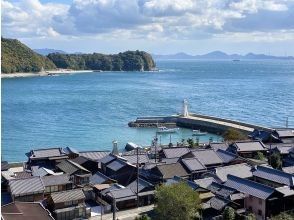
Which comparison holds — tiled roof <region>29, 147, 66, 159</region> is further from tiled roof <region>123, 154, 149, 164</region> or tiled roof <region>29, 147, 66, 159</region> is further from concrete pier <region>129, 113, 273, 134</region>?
concrete pier <region>129, 113, 273, 134</region>

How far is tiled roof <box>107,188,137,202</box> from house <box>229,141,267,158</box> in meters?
8.92

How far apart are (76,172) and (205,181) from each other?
6279 mm

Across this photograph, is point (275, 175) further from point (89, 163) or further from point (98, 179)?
point (89, 163)

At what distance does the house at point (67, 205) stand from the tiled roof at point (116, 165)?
432 cm

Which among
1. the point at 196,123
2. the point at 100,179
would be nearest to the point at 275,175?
the point at 100,179

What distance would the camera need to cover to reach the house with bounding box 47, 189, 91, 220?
14.9 m

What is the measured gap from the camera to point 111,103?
61969mm

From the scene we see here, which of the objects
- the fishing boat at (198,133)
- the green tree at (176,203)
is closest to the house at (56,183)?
the green tree at (176,203)

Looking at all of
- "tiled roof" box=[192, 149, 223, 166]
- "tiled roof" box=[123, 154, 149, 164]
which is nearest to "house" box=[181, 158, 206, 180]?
"tiled roof" box=[192, 149, 223, 166]

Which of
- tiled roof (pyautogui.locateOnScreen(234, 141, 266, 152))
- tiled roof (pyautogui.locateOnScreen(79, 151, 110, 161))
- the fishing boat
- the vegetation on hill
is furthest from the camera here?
the vegetation on hill

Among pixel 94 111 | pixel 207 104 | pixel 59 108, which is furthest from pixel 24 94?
pixel 207 104

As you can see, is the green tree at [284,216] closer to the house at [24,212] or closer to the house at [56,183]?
the house at [24,212]

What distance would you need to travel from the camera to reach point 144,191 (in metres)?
17.1

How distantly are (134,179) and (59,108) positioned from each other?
38.6 m
